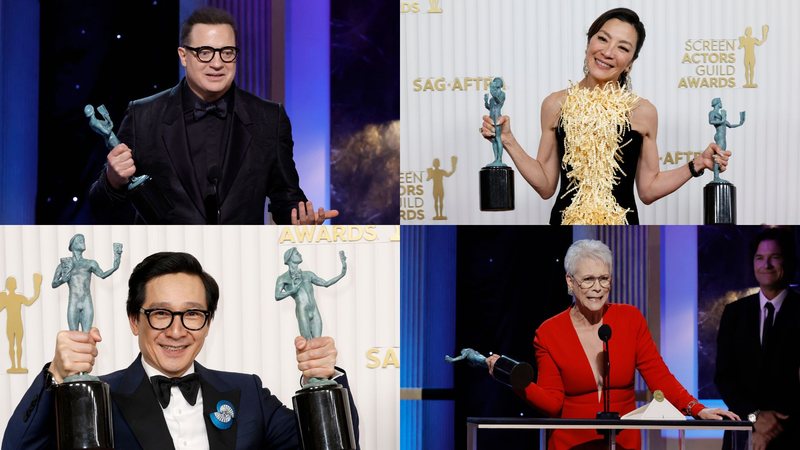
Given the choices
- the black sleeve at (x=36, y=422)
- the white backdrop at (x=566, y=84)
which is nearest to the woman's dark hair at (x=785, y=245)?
the black sleeve at (x=36, y=422)

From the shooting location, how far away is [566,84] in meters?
5.58

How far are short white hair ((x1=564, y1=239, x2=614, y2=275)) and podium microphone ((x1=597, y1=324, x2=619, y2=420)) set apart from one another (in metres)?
0.18

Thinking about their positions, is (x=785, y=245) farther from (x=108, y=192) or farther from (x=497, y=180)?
(x=108, y=192)

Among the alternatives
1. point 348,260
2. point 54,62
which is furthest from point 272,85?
point 348,260

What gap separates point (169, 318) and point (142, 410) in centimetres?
23

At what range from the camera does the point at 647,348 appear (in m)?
3.40

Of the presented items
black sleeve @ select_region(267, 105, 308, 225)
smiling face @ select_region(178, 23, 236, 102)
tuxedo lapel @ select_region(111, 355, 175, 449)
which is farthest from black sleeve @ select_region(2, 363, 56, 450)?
smiling face @ select_region(178, 23, 236, 102)

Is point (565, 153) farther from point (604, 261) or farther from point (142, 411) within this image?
point (142, 411)

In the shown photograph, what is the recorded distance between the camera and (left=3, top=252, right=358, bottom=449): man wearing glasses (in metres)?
3.09

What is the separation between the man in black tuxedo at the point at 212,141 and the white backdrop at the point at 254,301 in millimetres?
529

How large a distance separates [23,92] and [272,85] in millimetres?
1063

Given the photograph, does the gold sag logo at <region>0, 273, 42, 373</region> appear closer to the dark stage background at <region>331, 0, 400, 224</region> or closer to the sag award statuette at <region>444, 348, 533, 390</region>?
the sag award statuette at <region>444, 348, 533, 390</region>

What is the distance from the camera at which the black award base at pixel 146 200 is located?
11.5 feet

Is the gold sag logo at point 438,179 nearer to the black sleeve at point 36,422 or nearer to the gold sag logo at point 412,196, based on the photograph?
the gold sag logo at point 412,196
